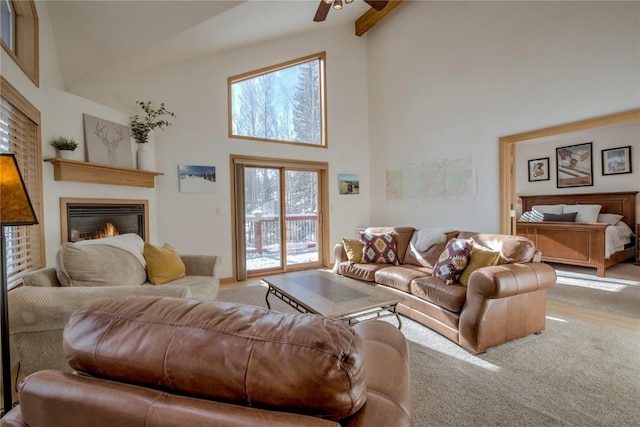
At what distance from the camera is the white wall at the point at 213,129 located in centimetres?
401

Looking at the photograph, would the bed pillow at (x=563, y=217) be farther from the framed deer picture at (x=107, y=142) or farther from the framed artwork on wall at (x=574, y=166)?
the framed deer picture at (x=107, y=142)

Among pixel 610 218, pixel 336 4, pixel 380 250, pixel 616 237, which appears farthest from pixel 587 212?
pixel 336 4

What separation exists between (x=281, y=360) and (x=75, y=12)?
162 inches

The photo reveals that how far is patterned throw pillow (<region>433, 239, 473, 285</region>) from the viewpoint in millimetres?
2600

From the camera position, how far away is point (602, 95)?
9.53 ft

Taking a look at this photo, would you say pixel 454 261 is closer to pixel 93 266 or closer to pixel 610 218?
pixel 93 266

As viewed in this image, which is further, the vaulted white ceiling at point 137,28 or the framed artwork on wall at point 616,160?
the framed artwork on wall at point 616,160

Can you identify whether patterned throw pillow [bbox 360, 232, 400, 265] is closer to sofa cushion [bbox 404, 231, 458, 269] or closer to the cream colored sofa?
sofa cushion [bbox 404, 231, 458, 269]

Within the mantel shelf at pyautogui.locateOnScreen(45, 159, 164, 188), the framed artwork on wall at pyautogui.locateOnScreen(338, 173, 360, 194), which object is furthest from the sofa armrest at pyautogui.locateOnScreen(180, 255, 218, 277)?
the framed artwork on wall at pyautogui.locateOnScreen(338, 173, 360, 194)

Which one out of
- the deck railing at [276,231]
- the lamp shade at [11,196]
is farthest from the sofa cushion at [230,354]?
the deck railing at [276,231]

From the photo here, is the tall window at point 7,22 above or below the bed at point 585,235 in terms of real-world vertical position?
above

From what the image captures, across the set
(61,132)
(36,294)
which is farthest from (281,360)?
(61,132)

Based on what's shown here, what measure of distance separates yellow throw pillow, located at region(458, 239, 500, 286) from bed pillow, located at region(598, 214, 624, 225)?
4.48m

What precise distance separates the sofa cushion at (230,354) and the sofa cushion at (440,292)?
2020mm
